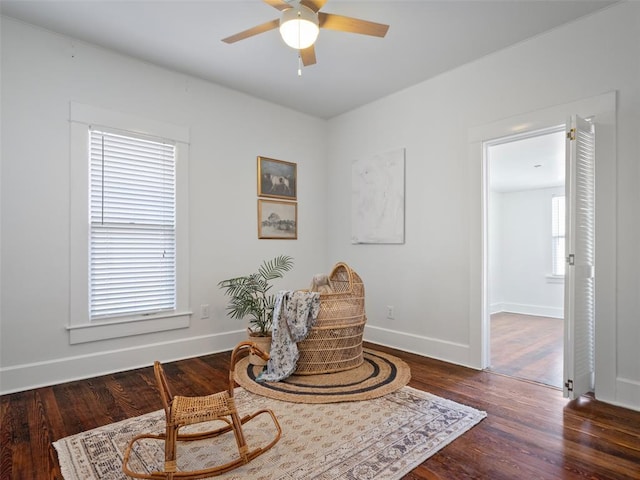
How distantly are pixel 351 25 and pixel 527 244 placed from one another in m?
6.20

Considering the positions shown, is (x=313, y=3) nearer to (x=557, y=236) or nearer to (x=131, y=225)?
(x=131, y=225)

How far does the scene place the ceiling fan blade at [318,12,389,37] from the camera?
2143 millimetres

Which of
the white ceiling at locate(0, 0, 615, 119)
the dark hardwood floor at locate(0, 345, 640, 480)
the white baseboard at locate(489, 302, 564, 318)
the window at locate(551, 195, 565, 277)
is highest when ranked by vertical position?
the white ceiling at locate(0, 0, 615, 119)

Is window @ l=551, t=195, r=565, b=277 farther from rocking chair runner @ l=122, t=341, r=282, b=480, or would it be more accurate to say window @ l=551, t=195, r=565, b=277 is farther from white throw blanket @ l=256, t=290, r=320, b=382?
rocking chair runner @ l=122, t=341, r=282, b=480

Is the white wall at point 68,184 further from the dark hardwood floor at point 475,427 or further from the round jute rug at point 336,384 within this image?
the round jute rug at point 336,384

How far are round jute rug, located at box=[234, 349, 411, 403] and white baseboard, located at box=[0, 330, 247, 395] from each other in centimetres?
57

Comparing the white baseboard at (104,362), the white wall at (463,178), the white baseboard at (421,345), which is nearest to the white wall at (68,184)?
the white baseboard at (104,362)

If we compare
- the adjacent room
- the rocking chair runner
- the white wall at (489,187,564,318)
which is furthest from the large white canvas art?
the white wall at (489,187,564,318)

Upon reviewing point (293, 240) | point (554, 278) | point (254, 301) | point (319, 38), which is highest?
point (319, 38)

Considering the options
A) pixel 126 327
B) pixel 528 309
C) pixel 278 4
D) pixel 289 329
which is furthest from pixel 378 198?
pixel 528 309

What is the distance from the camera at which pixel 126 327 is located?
10.6 feet

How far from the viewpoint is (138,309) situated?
332cm

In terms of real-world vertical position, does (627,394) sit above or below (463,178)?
below

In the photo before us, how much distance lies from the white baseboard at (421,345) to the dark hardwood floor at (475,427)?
155 mm
